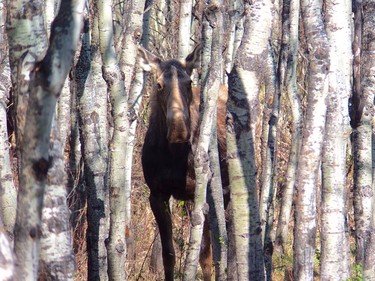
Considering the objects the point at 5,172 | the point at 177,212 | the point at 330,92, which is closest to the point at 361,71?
the point at 330,92

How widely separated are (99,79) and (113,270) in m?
2.14

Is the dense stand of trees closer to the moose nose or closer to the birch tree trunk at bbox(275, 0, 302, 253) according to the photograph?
the birch tree trunk at bbox(275, 0, 302, 253)

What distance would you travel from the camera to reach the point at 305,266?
6516 millimetres

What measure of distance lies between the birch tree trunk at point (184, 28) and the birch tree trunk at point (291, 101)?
4.45 ft

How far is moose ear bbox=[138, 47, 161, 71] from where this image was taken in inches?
402

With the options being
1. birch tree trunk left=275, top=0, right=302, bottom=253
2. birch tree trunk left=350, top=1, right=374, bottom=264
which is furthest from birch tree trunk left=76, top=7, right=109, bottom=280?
birch tree trunk left=275, top=0, right=302, bottom=253

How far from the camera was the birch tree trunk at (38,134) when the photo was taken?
302cm

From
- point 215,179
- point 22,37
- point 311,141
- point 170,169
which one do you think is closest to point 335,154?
point 311,141

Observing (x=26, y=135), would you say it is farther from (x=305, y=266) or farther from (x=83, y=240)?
(x=83, y=240)

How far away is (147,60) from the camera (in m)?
10.2

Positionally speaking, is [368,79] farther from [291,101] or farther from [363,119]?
[291,101]

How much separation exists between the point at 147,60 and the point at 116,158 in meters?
3.55

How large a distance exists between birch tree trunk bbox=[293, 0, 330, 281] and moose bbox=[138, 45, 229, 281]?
2957 mm

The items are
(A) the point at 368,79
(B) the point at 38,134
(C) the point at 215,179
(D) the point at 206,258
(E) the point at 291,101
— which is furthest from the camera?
(E) the point at 291,101
